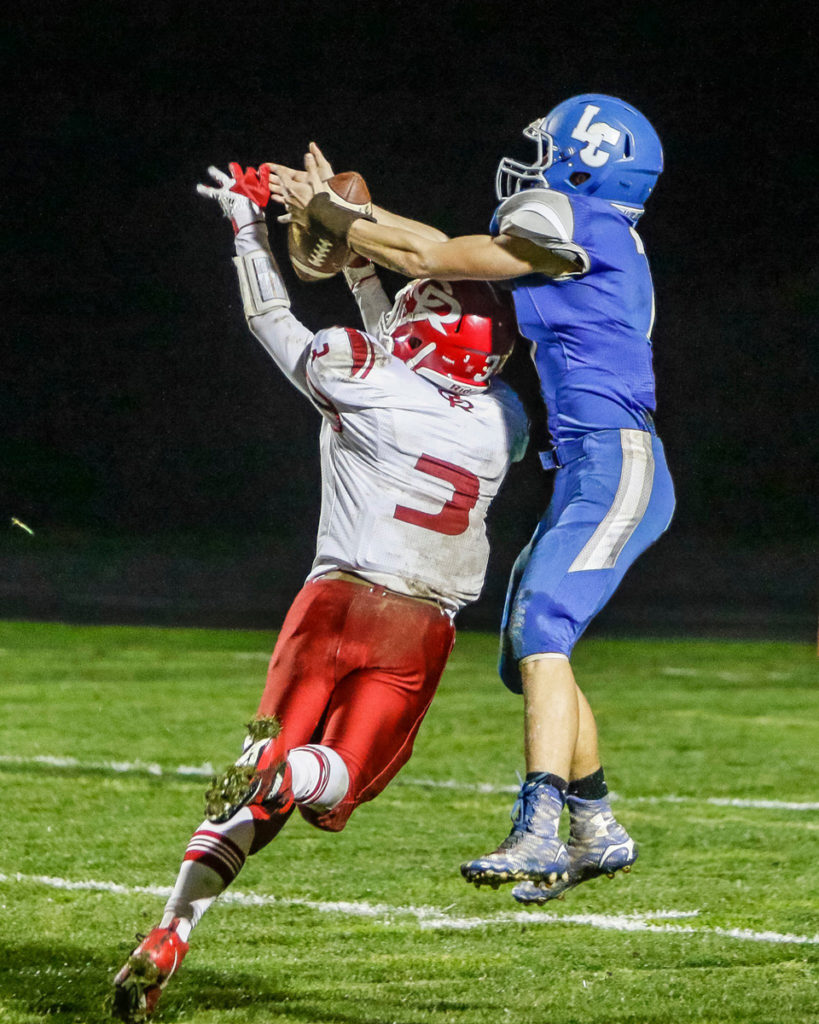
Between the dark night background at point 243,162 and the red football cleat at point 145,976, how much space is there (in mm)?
11018

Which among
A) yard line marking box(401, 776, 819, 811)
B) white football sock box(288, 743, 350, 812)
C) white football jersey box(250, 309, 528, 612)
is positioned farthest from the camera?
yard line marking box(401, 776, 819, 811)

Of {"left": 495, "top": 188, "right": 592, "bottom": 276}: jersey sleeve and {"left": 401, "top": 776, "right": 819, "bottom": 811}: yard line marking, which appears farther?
{"left": 401, "top": 776, "right": 819, "bottom": 811}: yard line marking

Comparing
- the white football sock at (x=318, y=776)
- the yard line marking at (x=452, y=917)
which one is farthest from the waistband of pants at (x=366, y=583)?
the yard line marking at (x=452, y=917)

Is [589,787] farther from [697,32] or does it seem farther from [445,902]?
[697,32]

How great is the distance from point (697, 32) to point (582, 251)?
39.6 feet

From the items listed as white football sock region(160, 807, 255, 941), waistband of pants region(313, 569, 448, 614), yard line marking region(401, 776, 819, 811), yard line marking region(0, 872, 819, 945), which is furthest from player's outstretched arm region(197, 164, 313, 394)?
yard line marking region(401, 776, 819, 811)

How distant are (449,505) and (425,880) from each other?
1.96m

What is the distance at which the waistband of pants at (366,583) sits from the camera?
300 centimetres

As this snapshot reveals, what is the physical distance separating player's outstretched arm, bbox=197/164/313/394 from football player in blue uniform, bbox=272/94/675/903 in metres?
0.08

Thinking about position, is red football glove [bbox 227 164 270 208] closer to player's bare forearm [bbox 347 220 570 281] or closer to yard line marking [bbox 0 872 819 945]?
player's bare forearm [bbox 347 220 570 281]

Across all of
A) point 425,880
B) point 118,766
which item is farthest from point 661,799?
point 118,766

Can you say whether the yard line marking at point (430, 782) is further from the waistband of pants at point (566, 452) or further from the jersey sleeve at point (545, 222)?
the jersey sleeve at point (545, 222)

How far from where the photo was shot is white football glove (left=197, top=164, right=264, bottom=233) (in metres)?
3.21

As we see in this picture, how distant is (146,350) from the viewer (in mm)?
14203
